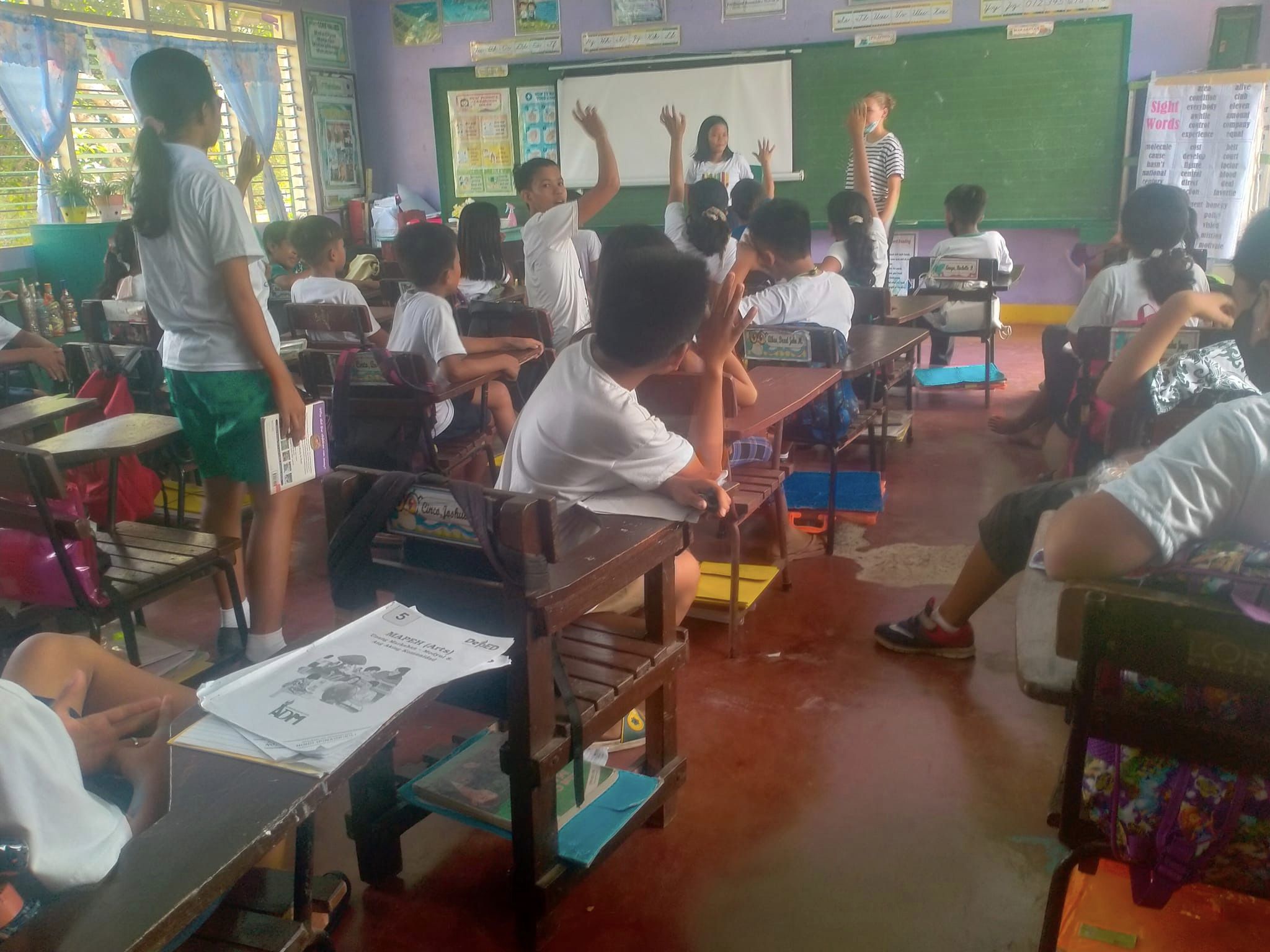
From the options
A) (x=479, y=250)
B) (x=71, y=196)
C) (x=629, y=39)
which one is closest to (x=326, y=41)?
(x=629, y=39)

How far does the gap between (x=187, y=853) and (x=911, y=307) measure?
13.3 feet

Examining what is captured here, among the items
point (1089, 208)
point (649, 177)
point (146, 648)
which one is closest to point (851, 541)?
point (146, 648)

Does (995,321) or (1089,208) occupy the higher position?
(1089,208)

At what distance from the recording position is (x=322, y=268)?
405 cm

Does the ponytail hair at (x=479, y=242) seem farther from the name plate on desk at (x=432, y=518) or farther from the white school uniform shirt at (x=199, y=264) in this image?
the name plate on desk at (x=432, y=518)

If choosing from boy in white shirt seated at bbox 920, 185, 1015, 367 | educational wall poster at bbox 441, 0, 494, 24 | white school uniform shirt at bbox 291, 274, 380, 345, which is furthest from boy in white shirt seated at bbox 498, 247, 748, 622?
educational wall poster at bbox 441, 0, 494, 24

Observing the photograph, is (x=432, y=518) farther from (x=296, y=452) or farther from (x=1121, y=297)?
(x=1121, y=297)

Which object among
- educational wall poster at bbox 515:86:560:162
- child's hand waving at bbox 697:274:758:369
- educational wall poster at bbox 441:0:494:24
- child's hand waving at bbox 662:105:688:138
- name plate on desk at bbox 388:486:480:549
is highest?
educational wall poster at bbox 441:0:494:24

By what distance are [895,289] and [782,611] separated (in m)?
5.40

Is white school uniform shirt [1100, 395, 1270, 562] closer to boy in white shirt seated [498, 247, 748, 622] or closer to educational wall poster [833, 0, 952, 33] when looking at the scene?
boy in white shirt seated [498, 247, 748, 622]

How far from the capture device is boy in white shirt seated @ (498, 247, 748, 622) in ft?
5.73

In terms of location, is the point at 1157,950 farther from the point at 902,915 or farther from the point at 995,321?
the point at 995,321

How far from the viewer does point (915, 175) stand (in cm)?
736

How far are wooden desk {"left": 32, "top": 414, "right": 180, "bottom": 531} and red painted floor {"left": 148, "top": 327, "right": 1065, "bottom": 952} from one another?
716mm
